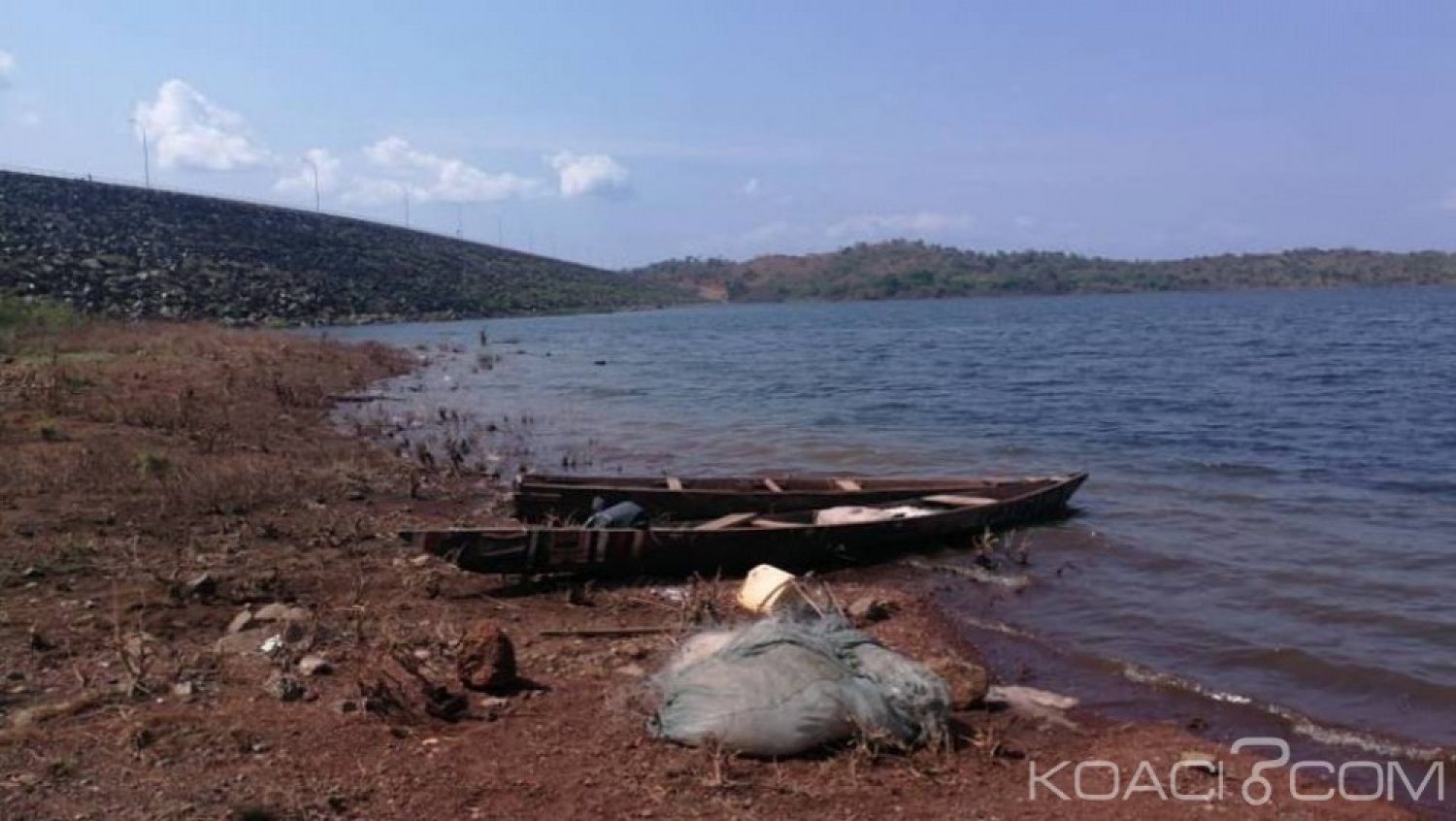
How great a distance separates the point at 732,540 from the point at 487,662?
3.53 meters

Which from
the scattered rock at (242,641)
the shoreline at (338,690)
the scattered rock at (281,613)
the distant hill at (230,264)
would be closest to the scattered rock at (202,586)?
the shoreline at (338,690)

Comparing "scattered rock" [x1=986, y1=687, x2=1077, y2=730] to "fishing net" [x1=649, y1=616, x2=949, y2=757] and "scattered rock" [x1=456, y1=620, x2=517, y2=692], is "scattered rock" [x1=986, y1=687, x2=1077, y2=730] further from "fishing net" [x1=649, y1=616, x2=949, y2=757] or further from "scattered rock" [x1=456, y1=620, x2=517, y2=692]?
"scattered rock" [x1=456, y1=620, x2=517, y2=692]

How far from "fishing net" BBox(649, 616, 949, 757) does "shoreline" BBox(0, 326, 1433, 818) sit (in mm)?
136

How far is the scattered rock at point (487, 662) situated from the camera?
6.43 m

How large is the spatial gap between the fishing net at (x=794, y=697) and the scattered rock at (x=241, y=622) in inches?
115

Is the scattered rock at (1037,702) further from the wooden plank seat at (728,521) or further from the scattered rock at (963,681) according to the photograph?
the wooden plank seat at (728,521)

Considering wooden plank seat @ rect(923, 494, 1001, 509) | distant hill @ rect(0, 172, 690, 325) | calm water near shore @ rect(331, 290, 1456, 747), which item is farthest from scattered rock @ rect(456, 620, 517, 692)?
distant hill @ rect(0, 172, 690, 325)

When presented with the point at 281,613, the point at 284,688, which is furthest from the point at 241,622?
the point at 284,688

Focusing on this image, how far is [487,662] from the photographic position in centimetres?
644

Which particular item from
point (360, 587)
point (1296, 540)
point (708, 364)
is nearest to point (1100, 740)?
point (360, 587)

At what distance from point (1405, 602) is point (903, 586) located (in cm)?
406

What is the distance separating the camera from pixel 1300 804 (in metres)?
5.54

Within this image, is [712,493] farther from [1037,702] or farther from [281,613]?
[1037,702]

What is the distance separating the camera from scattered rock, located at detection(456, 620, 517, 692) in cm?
643
